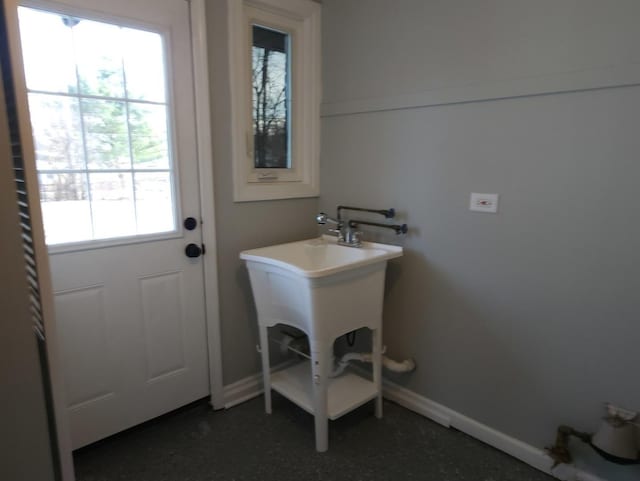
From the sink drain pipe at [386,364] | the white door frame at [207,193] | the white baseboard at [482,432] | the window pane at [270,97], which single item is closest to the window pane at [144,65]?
the white door frame at [207,193]

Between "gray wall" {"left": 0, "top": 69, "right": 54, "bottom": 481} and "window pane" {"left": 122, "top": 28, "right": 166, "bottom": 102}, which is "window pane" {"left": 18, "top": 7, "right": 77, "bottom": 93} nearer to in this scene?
"window pane" {"left": 122, "top": 28, "right": 166, "bottom": 102}

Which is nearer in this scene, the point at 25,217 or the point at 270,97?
the point at 25,217

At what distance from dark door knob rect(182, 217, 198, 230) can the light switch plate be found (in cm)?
129

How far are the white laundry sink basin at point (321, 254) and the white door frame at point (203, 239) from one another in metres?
0.27

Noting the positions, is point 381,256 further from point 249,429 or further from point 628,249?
point 249,429

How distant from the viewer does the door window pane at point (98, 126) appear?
1.48m

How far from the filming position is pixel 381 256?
183 centimetres

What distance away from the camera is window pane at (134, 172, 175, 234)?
1.78 meters

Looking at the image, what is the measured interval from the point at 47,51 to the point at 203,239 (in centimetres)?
96

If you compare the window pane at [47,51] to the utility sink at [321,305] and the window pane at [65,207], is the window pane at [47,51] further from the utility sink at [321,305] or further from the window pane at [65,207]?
the utility sink at [321,305]

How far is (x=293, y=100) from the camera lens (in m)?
2.27

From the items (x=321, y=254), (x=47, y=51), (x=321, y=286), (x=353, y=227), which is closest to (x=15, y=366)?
(x=321, y=286)

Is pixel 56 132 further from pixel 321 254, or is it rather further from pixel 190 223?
pixel 321 254

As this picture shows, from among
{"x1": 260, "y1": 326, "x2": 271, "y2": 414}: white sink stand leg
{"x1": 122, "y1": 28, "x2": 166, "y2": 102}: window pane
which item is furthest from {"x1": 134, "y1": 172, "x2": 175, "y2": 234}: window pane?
{"x1": 260, "y1": 326, "x2": 271, "y2": 414}: white sink stand leg
